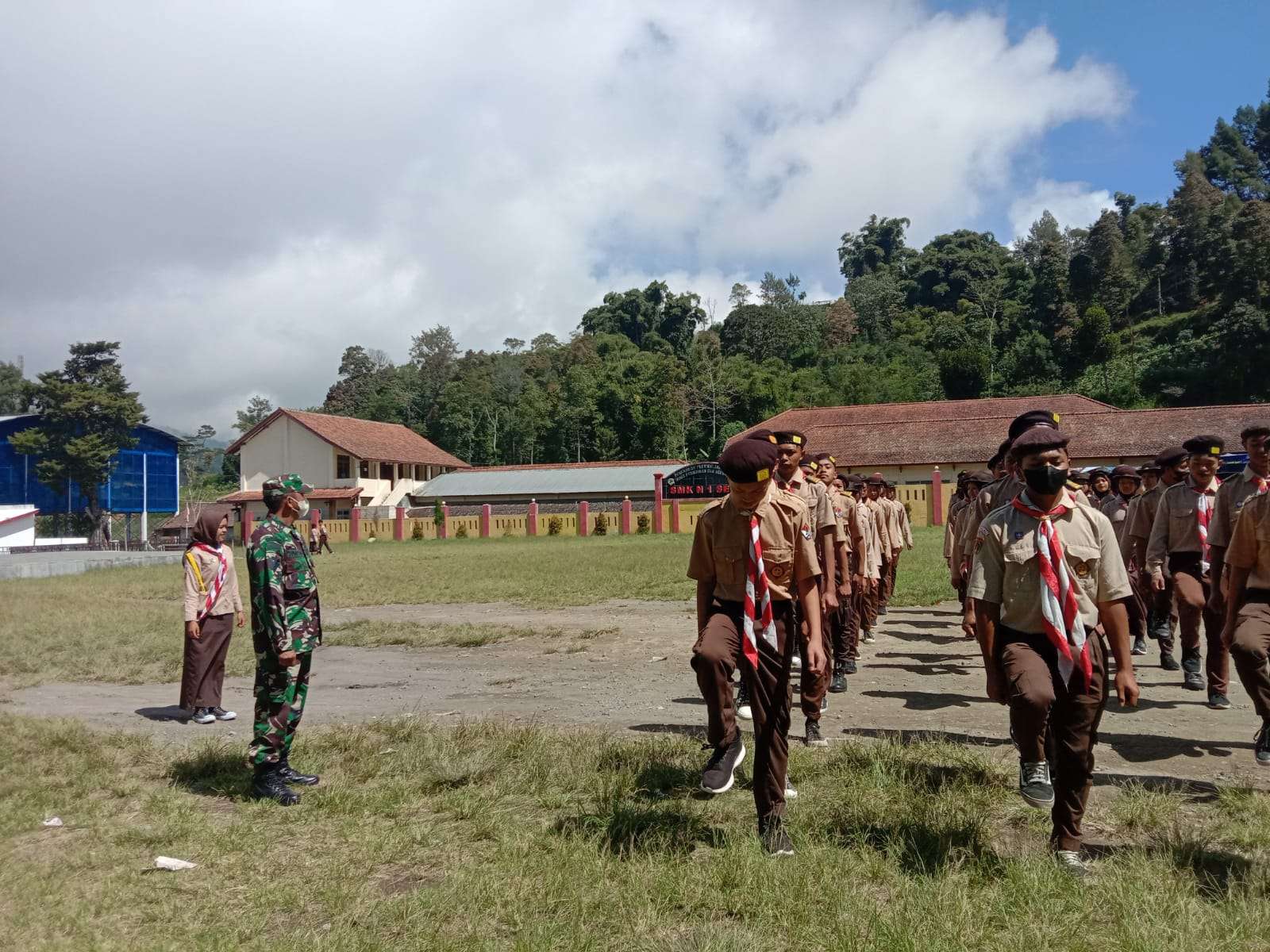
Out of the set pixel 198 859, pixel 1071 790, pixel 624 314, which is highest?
pixel 624 314

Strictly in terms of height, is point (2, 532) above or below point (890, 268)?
below

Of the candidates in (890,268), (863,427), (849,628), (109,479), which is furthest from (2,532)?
(890,268)

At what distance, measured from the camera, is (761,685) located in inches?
173

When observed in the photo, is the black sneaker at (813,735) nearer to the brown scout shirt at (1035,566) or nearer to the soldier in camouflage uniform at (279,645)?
the brown scout shirt at (1035,566)

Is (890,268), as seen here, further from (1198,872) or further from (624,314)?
(1198,872)

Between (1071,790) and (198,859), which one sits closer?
(1071,790)

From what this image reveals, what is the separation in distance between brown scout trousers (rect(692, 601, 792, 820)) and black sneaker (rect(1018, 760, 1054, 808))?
3.67 ft

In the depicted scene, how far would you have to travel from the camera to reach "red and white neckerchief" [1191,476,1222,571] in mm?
7396

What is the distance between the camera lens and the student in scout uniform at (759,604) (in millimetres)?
4395

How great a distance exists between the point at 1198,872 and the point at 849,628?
4.80m

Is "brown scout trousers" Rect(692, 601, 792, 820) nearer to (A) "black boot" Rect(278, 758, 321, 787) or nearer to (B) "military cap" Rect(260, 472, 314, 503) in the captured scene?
(A) "black boot" Rect(278, 758, 321, 787)

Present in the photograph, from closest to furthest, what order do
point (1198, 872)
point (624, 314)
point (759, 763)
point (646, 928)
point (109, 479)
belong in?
point (646, 928)
point (1198, 872)
point (759, 763)
point (109, 479)
point (624, 314)

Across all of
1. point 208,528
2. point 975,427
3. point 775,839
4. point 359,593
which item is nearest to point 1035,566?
point 775,839

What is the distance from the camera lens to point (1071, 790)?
404 cm
